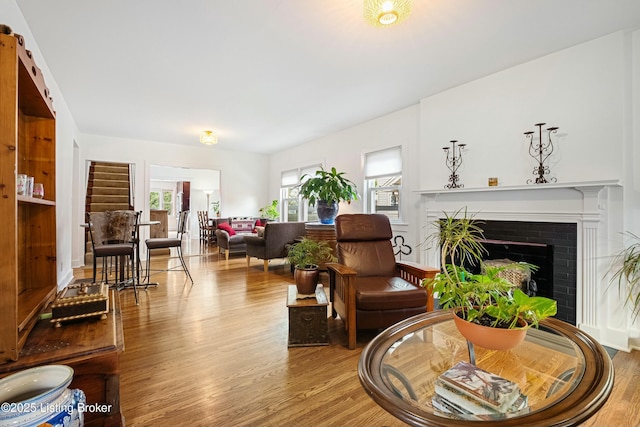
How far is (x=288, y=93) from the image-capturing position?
12.3 feet

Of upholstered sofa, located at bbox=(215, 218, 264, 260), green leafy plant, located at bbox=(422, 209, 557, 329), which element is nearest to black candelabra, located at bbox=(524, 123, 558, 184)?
green leafy plant, located at bbox=(422, 209, 557, 329)

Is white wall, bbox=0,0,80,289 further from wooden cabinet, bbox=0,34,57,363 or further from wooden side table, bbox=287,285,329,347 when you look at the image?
wooden side table, bbox=287,285,329,347

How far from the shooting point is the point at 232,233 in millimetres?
6121

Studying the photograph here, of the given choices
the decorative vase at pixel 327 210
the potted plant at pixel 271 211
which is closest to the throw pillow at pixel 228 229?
the potted plant at pixel 271 211

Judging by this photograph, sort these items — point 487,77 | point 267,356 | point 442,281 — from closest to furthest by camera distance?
point 442,281 → point 267,356 → point 487,77

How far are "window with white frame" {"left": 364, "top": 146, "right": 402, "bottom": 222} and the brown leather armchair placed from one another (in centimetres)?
173

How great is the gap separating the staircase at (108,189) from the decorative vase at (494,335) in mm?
6953

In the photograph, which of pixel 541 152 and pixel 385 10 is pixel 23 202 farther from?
pixel 541 152

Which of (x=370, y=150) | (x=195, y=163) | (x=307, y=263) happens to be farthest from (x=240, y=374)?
(x=195, y=163)

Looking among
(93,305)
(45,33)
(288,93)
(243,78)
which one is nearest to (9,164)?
(93,305)

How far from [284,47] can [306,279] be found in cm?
212

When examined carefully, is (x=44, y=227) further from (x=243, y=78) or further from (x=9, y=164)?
(x=243, y=78)

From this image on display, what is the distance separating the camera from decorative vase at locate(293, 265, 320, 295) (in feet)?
7.88

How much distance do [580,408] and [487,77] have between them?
340 cm
